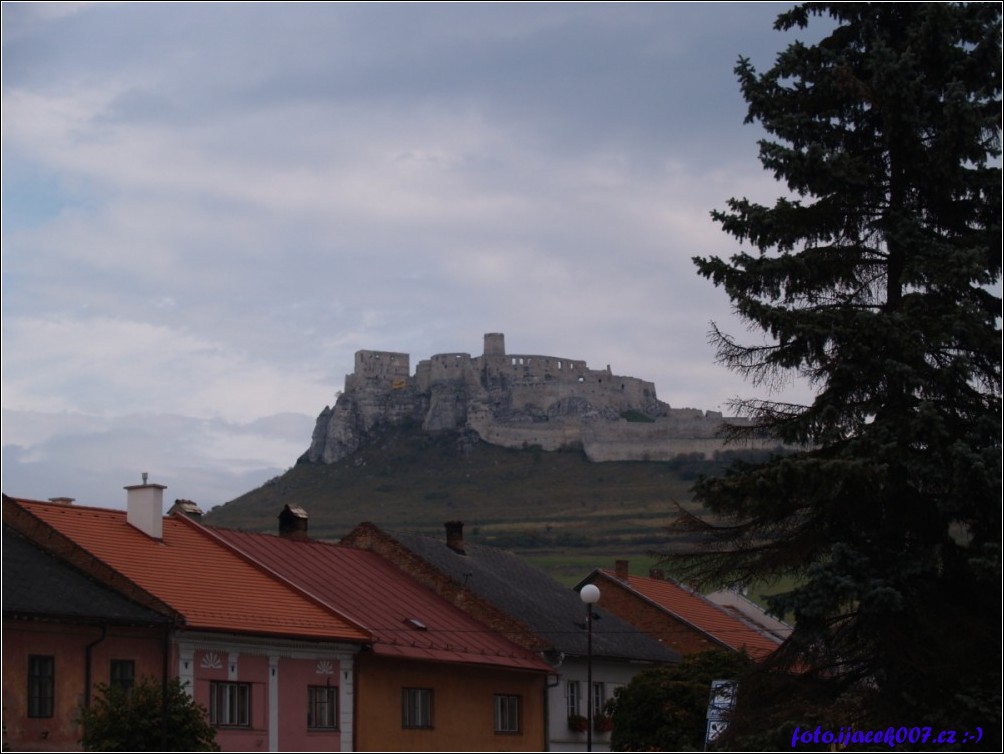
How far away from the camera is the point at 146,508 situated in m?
34.1

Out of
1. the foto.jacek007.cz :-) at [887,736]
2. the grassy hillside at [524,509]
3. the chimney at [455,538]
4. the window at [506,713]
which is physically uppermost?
the grassy hillside at [524,509]

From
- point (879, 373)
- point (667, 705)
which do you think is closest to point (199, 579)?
point (667, 705)

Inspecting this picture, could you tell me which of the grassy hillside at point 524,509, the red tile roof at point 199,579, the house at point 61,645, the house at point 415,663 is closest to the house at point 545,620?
the house at point 415,663

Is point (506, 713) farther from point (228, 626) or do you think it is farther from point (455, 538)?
point (228, 626)

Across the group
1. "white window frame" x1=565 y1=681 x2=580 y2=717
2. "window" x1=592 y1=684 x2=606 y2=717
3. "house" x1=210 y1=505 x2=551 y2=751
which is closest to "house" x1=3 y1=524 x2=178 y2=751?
"house" x1=210 y1=505 x2=551 y2=751

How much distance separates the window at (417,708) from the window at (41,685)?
9.70 meters

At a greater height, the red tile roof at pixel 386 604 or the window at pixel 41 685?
the red tile roof at pixel 386 604

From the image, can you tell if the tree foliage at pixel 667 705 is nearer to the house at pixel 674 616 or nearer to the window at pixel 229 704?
the window at pixel 229 704

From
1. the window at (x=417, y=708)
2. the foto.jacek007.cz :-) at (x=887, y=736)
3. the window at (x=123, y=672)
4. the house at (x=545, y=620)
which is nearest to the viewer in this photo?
the foto.jacek007.cz :-) at (x=887, y=736)

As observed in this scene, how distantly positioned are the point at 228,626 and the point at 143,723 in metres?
8.24

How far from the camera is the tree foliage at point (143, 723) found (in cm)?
2212

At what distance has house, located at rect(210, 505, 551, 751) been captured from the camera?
34219 mm

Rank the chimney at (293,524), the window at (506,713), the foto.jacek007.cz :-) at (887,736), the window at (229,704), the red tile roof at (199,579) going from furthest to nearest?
the chimney at (293,524)
the window at (506,713)
the red tile roof at (199,579)
the window at (229,704)
the foto.jacek007.cz :-) at (887,736)

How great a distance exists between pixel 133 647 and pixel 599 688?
55.8ft
